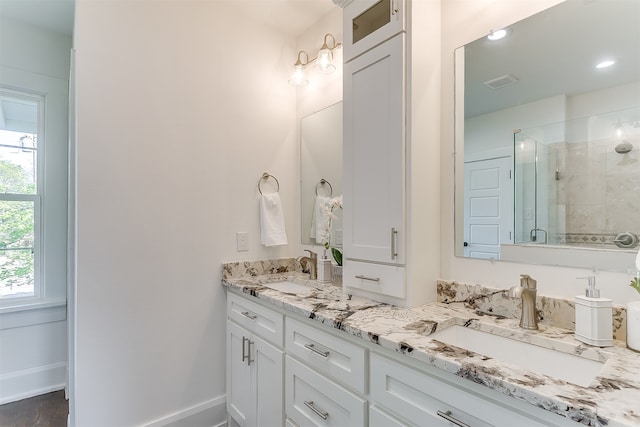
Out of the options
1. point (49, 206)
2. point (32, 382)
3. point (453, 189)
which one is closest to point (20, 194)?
point (49, 206)

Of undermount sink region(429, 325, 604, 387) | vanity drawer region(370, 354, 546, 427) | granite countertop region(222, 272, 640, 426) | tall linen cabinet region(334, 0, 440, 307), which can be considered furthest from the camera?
tall linen cabinet region(334, 0, 440, 307)

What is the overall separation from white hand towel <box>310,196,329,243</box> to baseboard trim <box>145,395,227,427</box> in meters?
1.14

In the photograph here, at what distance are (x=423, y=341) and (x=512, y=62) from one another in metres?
1.12

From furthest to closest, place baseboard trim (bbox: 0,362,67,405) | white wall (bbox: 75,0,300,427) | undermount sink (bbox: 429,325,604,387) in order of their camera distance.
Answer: baseboard trim (bbox: 0,362,67,405), white wall (bbox: 75,0,300,427), undermount sink (bbox: 429,325,604,387)

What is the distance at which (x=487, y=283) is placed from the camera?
1.32 meters

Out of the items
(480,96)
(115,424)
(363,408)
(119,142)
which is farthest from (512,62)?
(115,424)

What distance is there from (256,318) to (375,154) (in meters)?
1.01

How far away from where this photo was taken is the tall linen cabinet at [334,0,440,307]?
52.6 inches

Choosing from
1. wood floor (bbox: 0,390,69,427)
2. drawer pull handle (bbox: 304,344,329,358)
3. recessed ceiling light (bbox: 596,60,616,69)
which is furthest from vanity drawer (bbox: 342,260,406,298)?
wood floor (bbox: 0,390,69,427)

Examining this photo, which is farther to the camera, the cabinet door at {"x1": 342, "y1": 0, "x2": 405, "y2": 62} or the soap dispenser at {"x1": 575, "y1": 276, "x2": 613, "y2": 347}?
the cabinet door at {"x1": 342, "y1": 0, "x2": 405, "y2": 62}

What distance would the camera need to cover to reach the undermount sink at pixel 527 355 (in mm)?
914

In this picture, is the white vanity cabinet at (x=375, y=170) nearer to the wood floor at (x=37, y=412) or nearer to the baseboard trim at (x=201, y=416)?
the baseboard trim at (x=201, y=416)

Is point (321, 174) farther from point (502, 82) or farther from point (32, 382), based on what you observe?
point (32, 382)

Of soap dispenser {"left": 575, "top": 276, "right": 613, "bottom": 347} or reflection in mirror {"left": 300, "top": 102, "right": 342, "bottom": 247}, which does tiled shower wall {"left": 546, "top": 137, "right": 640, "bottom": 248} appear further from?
reflection in mirror {"left": 300, "top": 102, "right": 342, "bottom": 247}
